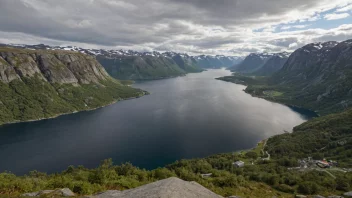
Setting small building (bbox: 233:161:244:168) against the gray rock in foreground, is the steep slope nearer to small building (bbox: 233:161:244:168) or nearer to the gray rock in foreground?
small building (bbox: 233:161:244:168)

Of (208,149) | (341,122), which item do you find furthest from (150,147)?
(341,122)

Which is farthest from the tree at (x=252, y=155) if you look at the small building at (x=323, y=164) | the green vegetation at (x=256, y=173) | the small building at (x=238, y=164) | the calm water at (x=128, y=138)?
the small building at (x=323, y=164)

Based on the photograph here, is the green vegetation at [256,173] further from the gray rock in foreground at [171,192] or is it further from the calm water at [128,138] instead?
the calm water at [128,138]

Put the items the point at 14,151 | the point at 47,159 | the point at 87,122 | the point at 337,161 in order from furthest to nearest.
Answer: the point at 87,122 < the point at 14,151 < the point at 47,159 < the point at 337,161

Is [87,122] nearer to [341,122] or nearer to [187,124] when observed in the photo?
[187,124]

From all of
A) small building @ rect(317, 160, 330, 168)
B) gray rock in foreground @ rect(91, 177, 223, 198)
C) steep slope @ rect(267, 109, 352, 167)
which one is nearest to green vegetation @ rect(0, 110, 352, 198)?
steep slope @ rect(267, 109, 352, 167)

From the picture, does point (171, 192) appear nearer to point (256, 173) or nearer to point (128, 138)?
point (256, 173)

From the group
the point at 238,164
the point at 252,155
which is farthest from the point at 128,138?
the point at 252,155

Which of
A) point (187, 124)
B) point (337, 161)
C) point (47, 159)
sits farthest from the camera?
point (187, 124)
